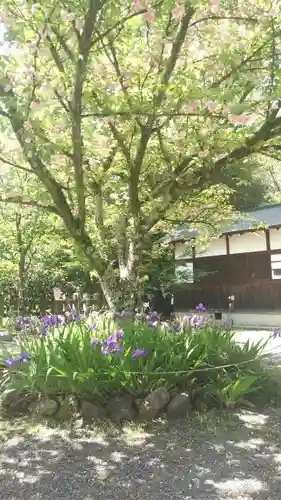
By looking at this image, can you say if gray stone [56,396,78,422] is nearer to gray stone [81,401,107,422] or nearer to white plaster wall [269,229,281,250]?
gray stone [81,401,107,422]

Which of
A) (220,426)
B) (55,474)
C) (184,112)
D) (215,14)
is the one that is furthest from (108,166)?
(55,474)

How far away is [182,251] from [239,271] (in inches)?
96.9

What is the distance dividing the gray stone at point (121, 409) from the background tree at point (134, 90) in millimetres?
1951

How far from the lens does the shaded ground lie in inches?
110

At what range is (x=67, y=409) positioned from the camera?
418 cm

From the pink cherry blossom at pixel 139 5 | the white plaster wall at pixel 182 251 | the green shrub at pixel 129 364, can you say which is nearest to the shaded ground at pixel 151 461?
the green shrub at pixel 129 364

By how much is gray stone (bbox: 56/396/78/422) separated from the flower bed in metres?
0.05

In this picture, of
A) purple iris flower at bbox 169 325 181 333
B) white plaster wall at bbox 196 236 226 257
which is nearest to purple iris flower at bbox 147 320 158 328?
purple iris flower at bbox 169 325 181 333

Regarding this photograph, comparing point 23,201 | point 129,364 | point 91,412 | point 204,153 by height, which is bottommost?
point 91,412

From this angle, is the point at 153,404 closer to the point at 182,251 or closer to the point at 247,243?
the point at 247,243

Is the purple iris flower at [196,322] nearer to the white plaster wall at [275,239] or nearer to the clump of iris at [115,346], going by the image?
the clump of iris at [115,346]

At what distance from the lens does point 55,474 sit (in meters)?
3.06

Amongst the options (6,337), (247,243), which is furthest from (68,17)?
(247,243)

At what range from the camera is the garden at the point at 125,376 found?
4152 mm
